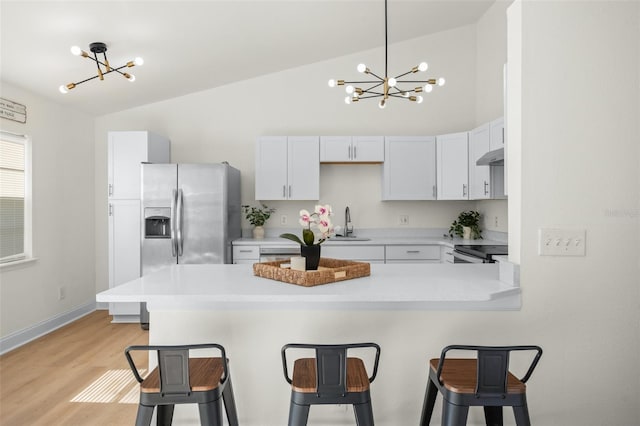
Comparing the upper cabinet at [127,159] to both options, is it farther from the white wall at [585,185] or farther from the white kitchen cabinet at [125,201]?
the white wall at [585,185]

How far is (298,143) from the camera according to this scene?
15.9ft

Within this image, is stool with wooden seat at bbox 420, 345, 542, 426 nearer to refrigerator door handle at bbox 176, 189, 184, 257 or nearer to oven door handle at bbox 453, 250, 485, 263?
oven door handle at bbox 453, 250, 485, 263

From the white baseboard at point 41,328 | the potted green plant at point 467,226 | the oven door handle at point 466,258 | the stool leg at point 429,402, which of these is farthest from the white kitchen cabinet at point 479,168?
the white baseboard at point 41,328

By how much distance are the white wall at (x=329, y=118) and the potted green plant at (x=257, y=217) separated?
0.46 ft

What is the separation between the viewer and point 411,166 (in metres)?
4.87

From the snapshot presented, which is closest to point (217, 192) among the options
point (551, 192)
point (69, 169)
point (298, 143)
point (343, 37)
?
point (298, 143)

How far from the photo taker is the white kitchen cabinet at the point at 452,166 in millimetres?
4621

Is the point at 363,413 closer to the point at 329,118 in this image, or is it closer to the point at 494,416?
the point at 494,416

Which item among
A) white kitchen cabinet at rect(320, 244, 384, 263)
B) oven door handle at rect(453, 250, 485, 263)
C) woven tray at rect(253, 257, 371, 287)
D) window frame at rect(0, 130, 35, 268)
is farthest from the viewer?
white kitchen cabinet at rect(320, 244, 384, 263)

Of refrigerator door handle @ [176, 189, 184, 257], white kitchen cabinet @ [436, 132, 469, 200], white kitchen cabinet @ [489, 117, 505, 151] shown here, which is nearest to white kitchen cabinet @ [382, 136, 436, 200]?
white kitchen cabinet @ [436, 132, 469, 200]

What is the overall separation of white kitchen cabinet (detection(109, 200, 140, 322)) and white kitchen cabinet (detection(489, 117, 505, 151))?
376 centimetres

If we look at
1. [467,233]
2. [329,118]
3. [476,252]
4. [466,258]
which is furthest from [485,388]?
[329,118]

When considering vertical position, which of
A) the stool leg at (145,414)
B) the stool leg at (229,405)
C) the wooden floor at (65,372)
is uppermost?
the stool leg at (145,414)

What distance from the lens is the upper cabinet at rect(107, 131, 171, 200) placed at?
186 inches
